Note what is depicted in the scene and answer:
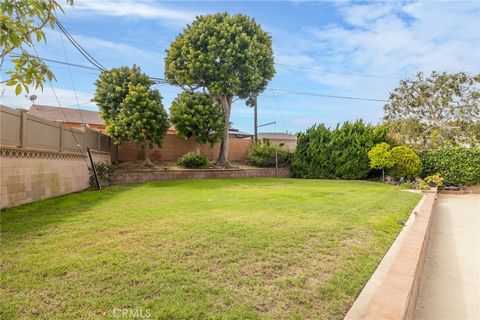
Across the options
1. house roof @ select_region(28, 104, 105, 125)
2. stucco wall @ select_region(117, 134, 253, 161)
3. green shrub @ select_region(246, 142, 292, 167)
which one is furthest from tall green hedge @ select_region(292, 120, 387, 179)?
house roof @ select_region(28, 104, 105, 125)

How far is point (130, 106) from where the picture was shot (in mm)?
12562

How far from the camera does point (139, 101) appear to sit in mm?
12617

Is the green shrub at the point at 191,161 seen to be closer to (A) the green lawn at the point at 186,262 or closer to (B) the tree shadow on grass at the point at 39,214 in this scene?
(B) the tree shadow on grass at the point at 39,214

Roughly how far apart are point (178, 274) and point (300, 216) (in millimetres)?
3244

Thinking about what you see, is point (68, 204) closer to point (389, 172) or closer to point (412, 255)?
point (412, 255)

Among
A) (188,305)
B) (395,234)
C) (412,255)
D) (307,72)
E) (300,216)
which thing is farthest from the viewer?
(307,72)

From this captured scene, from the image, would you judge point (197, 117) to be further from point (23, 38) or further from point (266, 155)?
point (23, 38)

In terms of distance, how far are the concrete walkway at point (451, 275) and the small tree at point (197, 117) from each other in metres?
9.89

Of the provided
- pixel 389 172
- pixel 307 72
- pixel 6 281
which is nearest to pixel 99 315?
pixel 6 281

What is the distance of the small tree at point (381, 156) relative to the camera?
584 inches

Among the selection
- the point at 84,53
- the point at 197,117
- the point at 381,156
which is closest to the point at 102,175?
the point at 197,117

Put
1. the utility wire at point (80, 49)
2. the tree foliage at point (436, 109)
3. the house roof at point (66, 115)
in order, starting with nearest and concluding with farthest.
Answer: the utility wire at point (80, 49) < the tree foliage at point (436, 109) < the house roof at point (66, 115)

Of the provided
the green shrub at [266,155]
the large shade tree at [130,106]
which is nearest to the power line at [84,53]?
the large shade tree at [130,106]

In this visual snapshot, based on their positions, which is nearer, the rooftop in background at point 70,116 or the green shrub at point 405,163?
the green shrub at point 405,163
